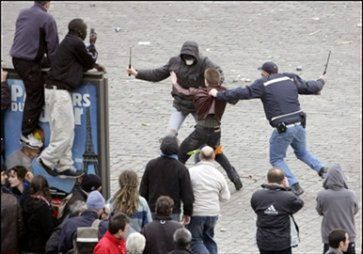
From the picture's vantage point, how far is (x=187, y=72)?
54.7ft

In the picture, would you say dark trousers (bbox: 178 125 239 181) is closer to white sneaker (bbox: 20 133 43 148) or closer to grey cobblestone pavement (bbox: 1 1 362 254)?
grey cobblestone pavement (bbox: 1 1 362 254)

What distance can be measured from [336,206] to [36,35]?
367 centimetres

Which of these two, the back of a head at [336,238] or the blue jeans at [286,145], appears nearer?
the back of a head at [336,238]

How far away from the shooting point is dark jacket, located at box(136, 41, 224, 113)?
16.6 metres

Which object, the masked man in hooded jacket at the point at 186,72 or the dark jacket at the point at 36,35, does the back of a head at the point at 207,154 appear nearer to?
the dark jacket at the point at 36,35

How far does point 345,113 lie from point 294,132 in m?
4.22

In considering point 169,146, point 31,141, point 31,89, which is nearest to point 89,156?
point 31,141

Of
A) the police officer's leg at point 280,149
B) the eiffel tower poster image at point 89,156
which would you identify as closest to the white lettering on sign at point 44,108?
the eiffel tower poster image at point 89,156

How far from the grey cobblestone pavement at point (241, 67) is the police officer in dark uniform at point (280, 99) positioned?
2.47 ft

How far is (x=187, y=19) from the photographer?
26.9 meters

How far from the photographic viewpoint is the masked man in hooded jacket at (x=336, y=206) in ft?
45.4

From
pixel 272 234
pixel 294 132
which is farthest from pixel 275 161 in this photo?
pixel 272 234

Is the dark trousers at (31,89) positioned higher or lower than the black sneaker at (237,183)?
higher

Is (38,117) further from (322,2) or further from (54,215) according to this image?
(322,2)
